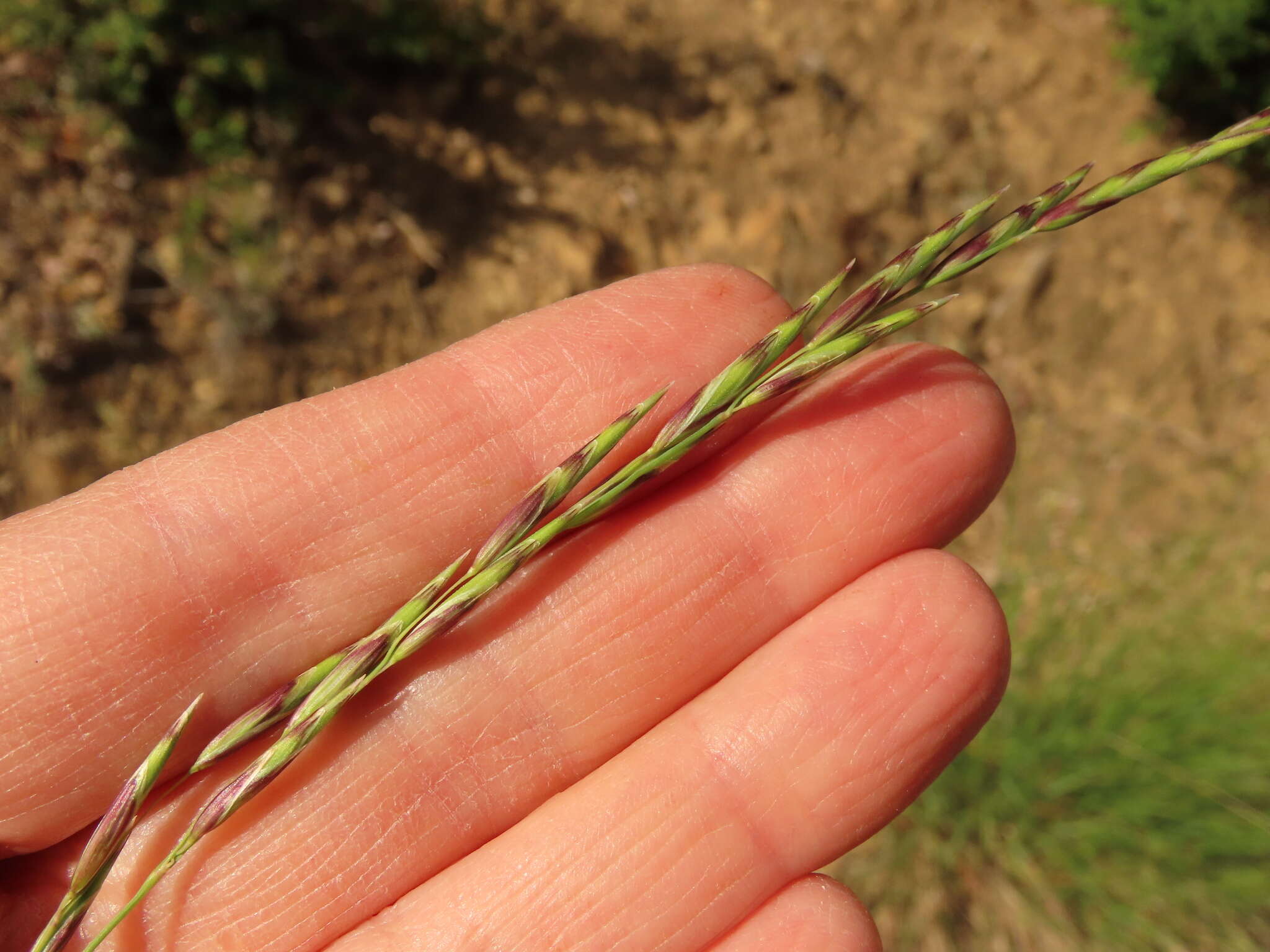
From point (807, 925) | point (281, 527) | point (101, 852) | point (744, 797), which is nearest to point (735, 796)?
point (744, 797)

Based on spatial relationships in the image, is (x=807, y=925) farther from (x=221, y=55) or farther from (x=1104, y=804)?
(x=221, y=55)

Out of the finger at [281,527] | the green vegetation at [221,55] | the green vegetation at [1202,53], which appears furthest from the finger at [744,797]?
the green vegetation at [1202,53]

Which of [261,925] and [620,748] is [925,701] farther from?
[261,925]

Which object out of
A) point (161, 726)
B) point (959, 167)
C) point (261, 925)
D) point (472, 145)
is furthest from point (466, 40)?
point (261, 925)

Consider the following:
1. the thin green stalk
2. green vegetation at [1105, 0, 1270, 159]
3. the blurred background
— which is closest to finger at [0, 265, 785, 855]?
the thin green stalk

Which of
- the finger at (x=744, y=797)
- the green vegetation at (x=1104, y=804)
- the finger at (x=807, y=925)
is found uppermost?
the finger at (x=744, y=797)

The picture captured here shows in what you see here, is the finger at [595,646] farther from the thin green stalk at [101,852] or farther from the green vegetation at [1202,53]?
the green vegetation at [1202,53]
